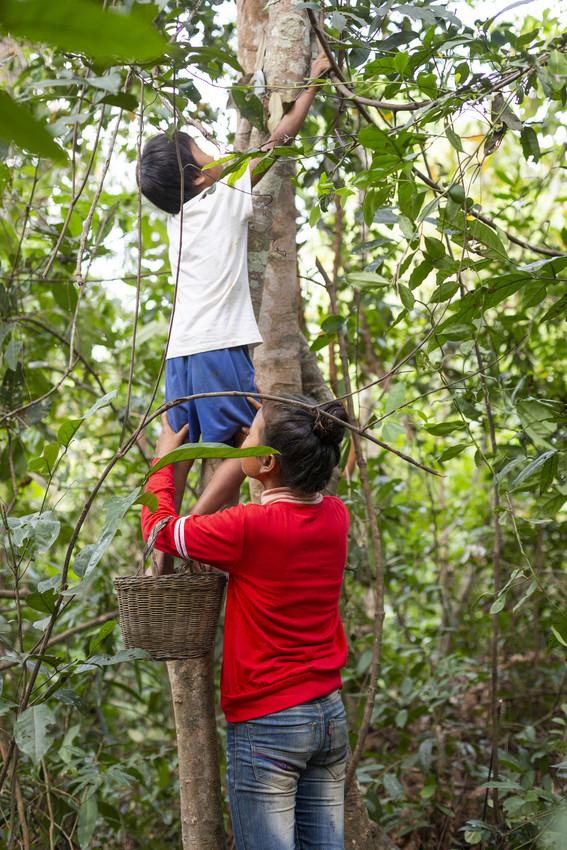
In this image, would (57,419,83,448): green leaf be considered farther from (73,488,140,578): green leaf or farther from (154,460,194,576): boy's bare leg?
(154,460,194,576): boy's bare leg

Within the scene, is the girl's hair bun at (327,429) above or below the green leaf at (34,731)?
above

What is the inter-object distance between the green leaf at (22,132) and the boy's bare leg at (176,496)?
1.54 meters

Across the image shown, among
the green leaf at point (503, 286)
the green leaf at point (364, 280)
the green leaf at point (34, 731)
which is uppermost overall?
the green leaf at point (364, 280)

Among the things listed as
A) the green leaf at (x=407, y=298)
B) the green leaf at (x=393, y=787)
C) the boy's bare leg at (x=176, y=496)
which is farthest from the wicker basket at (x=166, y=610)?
the green leaf at (x=393, y=787)

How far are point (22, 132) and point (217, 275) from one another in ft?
5.67

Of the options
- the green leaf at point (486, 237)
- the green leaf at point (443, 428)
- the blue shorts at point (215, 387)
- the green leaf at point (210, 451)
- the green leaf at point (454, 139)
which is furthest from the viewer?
the blue shorts at point (215, 387)

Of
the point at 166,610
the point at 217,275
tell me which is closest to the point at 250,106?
the point at 217,275

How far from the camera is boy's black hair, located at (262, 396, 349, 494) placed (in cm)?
168

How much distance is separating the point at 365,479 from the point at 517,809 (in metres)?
0.88

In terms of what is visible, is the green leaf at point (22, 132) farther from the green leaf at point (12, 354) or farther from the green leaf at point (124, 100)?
the green leaf at point (12, 354)

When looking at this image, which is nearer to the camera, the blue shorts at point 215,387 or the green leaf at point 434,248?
the green leaf at point 434,248

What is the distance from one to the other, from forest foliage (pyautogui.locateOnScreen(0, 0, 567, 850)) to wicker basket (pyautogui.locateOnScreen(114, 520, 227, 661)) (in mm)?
62

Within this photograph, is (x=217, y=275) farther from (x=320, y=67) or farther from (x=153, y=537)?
(x=153, y=537)

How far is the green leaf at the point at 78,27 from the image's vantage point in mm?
254
